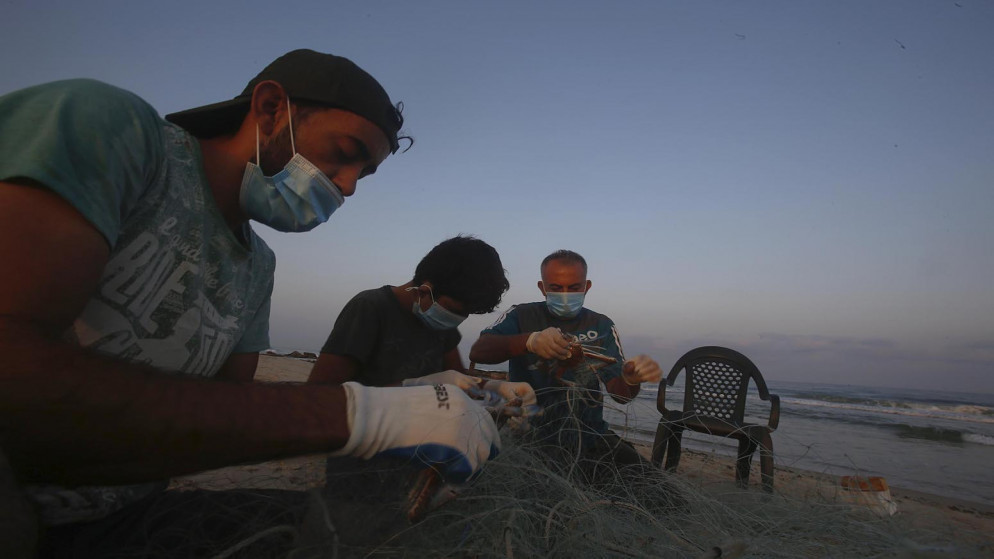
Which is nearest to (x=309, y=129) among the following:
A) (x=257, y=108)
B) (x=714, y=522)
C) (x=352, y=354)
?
(x=257, y=108)

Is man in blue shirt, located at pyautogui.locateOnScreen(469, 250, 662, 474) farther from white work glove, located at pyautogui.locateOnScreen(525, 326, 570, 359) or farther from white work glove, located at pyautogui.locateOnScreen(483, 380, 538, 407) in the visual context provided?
white work glove, located at pyautogui.locateOnScreen(483, 380, 538, 407)

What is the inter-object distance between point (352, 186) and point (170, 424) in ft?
4.26

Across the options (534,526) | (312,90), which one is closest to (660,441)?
(534,526)

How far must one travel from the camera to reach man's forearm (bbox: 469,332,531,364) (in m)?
4.02

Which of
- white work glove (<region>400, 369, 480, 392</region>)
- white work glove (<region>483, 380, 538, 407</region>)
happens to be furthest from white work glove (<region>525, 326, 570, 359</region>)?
white work glove (<region>400, 369, 480, 392</region>)

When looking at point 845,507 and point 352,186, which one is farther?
point 352,186

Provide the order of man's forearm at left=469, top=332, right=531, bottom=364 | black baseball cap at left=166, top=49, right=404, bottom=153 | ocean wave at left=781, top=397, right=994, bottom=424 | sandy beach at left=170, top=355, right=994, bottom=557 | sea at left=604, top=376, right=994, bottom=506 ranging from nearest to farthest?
sandy beach at left=170, top=355, right=994, bottom=557 < black baseball cap at left=166, top=49, right=404, bottom=153 < sea at left=604, top=376, right=994, bottom=506 < man's forearm at left=469, top=332, right=531, bottom=364 < ocean wave at left=781, top=397, right=994, bottom=424

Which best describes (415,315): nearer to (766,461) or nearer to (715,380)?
(766,461)

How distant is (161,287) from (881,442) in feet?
49.0

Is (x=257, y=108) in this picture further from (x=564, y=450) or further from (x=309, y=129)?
(x=564, y=450)

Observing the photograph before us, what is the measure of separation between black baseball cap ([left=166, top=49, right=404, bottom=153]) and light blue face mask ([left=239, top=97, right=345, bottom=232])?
95mm

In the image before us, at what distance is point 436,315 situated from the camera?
131 inches

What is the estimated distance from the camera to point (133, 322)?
1.27 m

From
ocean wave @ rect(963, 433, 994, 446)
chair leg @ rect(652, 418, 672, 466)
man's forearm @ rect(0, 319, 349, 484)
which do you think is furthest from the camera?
ocean wave @ rect(963, 433, 994, 446)
